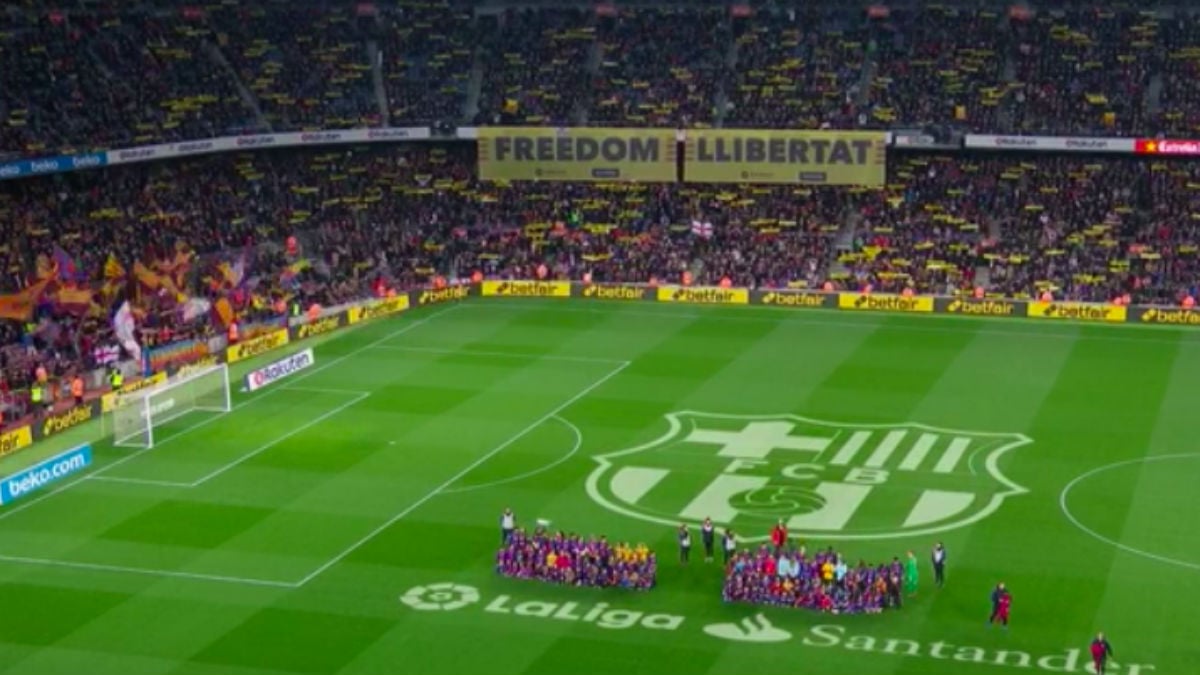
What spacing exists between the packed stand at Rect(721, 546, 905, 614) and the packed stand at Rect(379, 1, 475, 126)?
50.8 meters

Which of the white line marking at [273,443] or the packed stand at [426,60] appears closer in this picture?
the white line marking at [273,443]

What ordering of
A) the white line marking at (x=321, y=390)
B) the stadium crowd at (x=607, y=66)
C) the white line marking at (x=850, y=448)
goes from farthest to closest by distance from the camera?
the stadium crowd at (x=607, y=66) → the white line marking at (x=321, y=390) → the white line marking at (x=850, y=448)

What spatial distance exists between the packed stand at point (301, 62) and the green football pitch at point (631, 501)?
1829 centimetres

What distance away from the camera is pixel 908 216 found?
276ft

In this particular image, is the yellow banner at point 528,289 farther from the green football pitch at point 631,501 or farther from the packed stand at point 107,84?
the packed stand at point 107,84

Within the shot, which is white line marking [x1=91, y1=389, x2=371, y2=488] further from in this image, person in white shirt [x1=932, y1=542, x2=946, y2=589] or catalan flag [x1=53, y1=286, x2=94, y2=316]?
person in white shirt [x1=932, y1=542, x2=946, y2=589]

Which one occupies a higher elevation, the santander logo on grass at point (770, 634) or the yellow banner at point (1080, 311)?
the yellow banner at point (1080, 311)

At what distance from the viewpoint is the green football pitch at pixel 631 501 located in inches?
1556

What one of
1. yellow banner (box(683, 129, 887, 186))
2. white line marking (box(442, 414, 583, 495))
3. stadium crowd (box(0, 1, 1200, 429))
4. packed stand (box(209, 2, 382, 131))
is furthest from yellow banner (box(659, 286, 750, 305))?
white line marking (box(442, 414, 583, 495))

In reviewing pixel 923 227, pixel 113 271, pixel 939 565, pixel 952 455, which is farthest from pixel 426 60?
pixel 939 565

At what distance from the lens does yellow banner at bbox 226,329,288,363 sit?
2680 inches

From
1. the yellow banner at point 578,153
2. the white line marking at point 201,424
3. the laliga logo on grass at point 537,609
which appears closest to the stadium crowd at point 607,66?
the yellow banner at point 578,153

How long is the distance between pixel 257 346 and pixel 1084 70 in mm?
43522

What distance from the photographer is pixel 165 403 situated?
5859 cm
